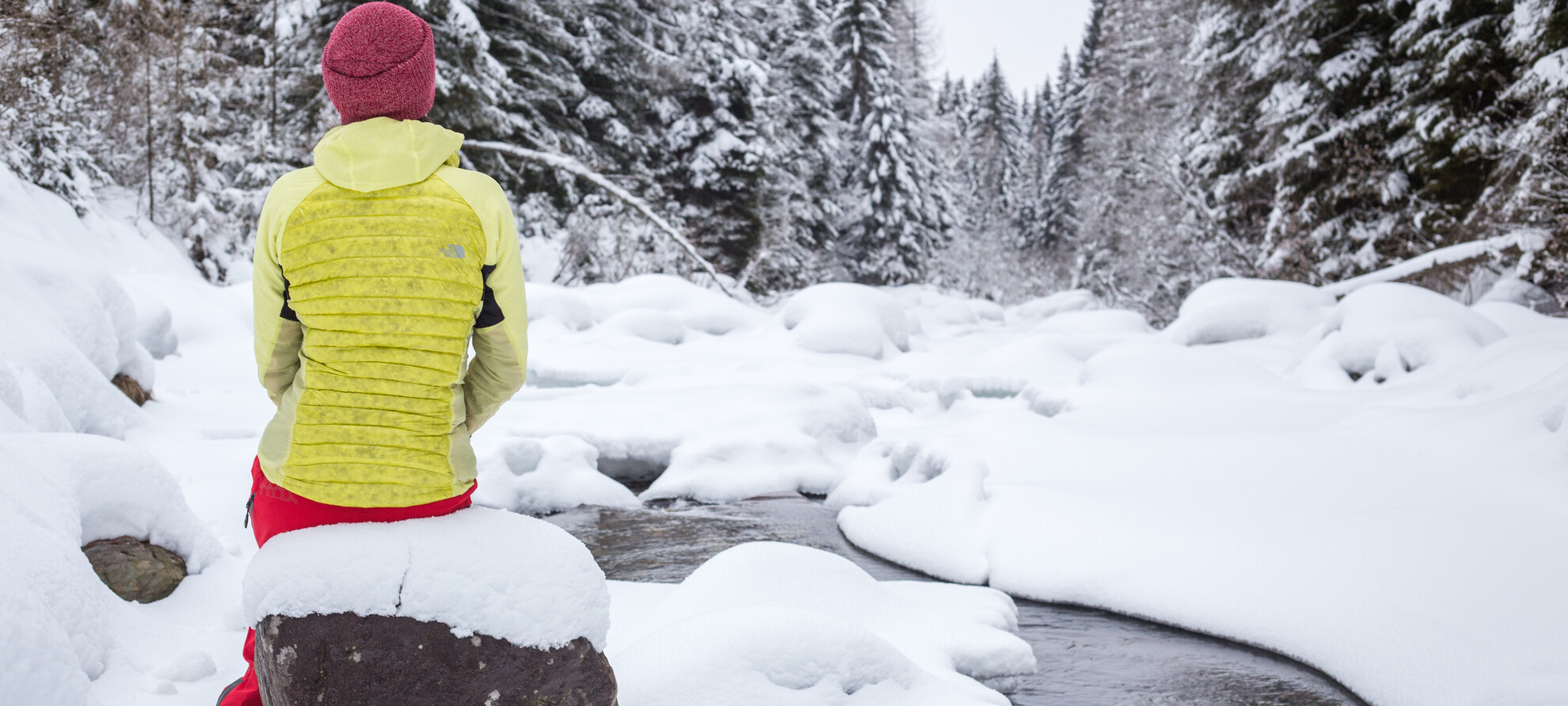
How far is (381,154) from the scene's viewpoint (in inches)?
64.5

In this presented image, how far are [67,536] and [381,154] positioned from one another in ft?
5.66

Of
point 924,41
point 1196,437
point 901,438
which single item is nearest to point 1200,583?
point 1196,437

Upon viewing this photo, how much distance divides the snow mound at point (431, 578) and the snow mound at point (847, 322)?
31.2 feet

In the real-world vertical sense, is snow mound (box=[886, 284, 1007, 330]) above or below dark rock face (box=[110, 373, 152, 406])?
below

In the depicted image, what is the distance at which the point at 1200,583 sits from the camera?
14.1 ft

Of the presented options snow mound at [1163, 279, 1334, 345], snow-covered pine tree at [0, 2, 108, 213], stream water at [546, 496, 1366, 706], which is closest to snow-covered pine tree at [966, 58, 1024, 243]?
snow mound at [1163, 279, 1334, 345]

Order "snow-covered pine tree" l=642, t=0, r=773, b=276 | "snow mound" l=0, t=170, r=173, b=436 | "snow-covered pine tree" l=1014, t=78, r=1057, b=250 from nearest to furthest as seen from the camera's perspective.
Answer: "snow mound" l=0, t=170, r=173, b=436, "snow-covered pine tree" l=642, t=0, r=773, b=276, "snow-covered pine tree" l=1014, t=78, r=1057, b=250

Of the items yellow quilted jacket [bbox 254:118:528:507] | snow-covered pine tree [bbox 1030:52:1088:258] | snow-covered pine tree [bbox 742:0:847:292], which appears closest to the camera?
yellow quilted jacket [bbox 254:118:528:507]

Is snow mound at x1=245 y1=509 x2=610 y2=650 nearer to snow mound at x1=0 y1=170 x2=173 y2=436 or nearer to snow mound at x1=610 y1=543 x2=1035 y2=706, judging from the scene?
snow mound at x1=610 y1=543 x2=1035 y2=706

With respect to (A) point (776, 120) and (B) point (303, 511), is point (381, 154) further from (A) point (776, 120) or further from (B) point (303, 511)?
(A) point (776, 120)

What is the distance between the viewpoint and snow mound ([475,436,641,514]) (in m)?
5.94

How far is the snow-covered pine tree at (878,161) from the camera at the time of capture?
25.1 m

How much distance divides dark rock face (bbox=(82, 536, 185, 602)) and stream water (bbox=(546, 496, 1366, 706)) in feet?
6.72

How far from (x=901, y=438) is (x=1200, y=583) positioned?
2.91 meters
